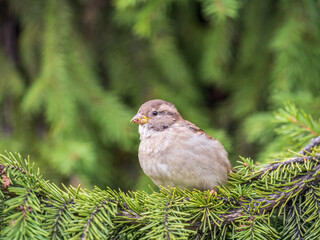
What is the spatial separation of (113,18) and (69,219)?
2.20 metres

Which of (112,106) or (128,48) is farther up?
(128,48)

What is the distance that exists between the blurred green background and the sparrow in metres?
0.51

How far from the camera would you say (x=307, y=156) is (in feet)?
5.57

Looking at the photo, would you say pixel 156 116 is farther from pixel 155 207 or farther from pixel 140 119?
pixel 155 207

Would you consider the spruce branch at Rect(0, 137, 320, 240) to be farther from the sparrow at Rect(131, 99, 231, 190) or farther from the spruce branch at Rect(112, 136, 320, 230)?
the sparrow at Rect(131, 99, 231, 190)

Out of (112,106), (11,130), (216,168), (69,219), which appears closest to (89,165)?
(112,106)

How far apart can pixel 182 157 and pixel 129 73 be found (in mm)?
1439

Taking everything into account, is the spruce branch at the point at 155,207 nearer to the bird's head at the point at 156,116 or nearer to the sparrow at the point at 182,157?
the sparrow at the point at 182,157

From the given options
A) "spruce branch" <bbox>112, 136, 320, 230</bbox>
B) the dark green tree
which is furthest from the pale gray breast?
"spruce branch" <bbox>112, 136, 320, 230</bbox>

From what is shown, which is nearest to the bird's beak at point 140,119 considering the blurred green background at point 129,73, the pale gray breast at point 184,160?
the pale gray breast at point 184,160

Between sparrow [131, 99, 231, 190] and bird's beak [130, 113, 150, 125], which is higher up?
bird's beak [130, 113, 150, 125]

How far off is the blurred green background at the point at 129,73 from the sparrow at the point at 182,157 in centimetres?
51

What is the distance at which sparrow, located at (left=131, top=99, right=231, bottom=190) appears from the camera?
2133 mm

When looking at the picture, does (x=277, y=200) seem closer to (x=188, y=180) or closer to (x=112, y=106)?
(x=188, y=180)
